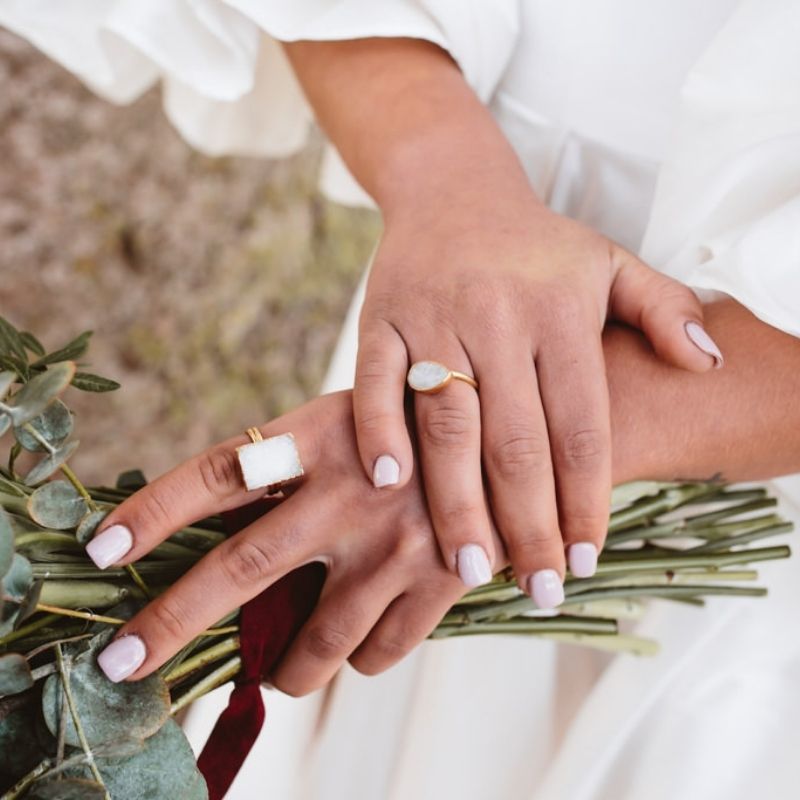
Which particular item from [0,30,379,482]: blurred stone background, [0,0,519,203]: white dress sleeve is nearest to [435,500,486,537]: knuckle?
[0,0,519,203]: white dress sleeve

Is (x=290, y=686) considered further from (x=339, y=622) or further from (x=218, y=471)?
(x=218, y=471)

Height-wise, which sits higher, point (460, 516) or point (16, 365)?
point (16, 365)

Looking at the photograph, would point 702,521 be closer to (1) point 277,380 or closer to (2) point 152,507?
(2) point 152,507

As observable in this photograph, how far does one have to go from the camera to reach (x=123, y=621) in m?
0.65

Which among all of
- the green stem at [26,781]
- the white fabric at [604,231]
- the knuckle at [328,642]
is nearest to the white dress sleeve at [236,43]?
the white fabric at [604,231]

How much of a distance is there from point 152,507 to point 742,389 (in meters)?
0.47

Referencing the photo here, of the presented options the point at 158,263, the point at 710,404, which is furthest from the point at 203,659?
the point at 158,263

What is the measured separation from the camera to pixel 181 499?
0.66 metres

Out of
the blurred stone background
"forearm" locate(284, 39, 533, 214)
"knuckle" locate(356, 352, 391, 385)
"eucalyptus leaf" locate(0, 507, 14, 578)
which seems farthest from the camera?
the blurred stone background

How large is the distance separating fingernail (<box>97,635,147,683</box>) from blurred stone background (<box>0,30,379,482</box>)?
1342mm

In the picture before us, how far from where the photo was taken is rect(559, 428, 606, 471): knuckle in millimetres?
710

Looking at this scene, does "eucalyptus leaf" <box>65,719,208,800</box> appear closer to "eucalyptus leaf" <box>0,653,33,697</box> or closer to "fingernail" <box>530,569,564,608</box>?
"eucalyptus leaf" <box>0,653,33,697</box>

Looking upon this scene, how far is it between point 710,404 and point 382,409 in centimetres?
27

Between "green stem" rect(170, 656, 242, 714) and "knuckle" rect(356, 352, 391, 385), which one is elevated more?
"knuckle" rect(356, 352, 391, 385)
